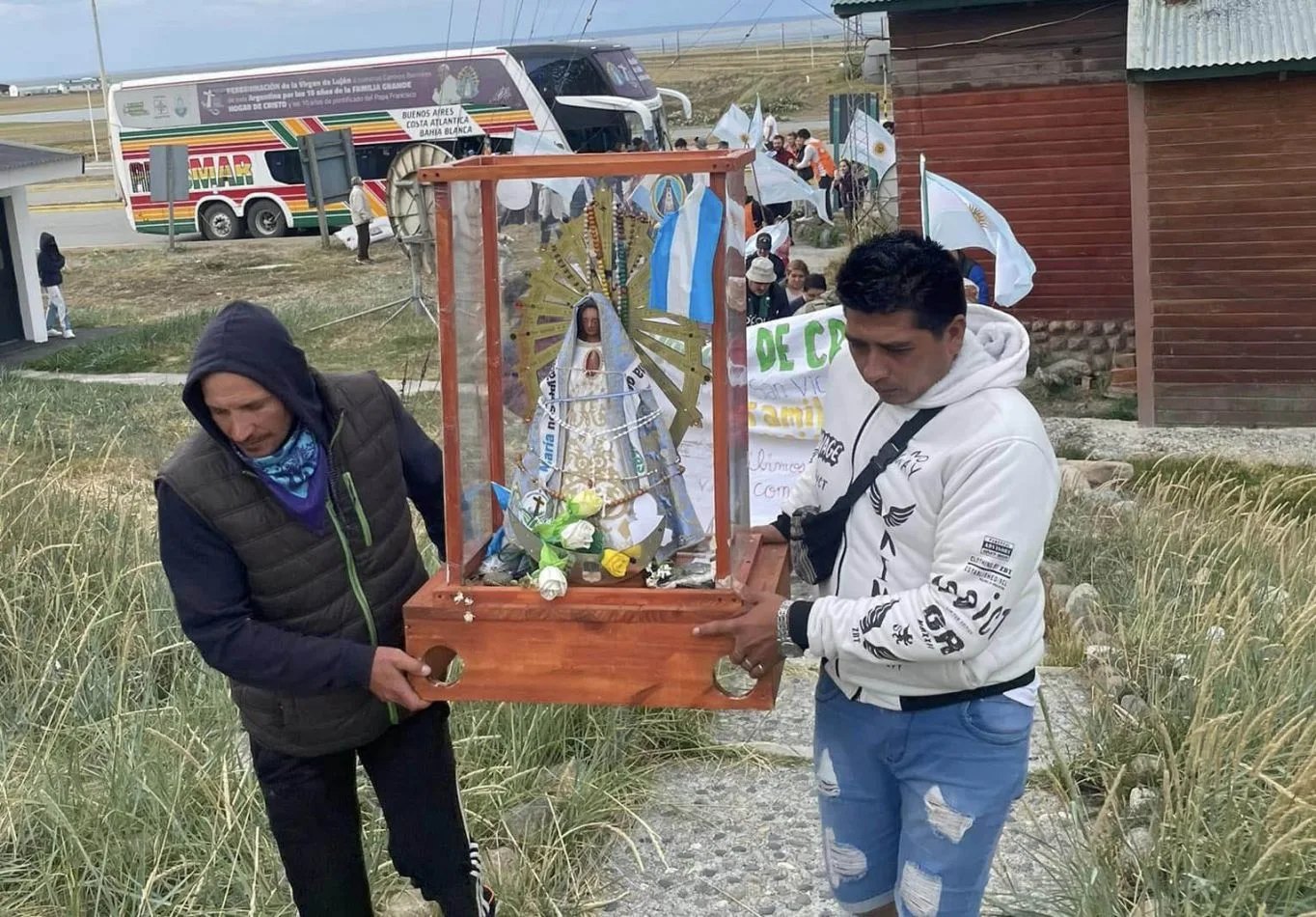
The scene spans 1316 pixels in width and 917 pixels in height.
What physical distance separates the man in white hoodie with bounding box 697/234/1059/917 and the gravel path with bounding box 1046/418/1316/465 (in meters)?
8.30

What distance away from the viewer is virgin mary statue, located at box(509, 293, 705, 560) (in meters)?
2.87

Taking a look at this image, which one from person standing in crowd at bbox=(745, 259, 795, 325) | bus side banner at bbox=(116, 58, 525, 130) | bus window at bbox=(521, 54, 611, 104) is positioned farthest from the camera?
bus window at bbox=(521, 54, 611, 104)

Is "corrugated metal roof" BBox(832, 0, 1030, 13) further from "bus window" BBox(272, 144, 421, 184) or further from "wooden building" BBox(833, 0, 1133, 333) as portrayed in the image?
"bus window" BBox(272, 144, 421, 184)

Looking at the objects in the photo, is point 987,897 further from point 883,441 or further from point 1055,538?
point 1055,538

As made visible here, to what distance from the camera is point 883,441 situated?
2.49 m

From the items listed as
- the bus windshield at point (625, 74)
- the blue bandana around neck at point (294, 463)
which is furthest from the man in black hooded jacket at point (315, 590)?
the bus windshield at point (625, 74)

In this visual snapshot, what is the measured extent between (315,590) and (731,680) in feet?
7.27

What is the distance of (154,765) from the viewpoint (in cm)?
367

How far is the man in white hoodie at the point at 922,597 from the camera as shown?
7.54 ft

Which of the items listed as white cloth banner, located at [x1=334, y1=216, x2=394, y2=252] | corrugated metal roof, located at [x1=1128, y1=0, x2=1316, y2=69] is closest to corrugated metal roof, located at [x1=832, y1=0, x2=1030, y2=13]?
corrugated metal roof, located at [x1=1128, y1=0, x2=1316, y2=69]

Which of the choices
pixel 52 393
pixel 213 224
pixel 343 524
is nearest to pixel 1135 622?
pixel 343 524

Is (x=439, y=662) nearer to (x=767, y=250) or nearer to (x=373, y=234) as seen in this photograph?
(x=767, y=250)

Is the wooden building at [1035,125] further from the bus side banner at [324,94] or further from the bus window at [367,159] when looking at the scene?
the bus window at [367,159]

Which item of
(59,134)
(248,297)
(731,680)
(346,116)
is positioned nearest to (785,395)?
(731,680)
